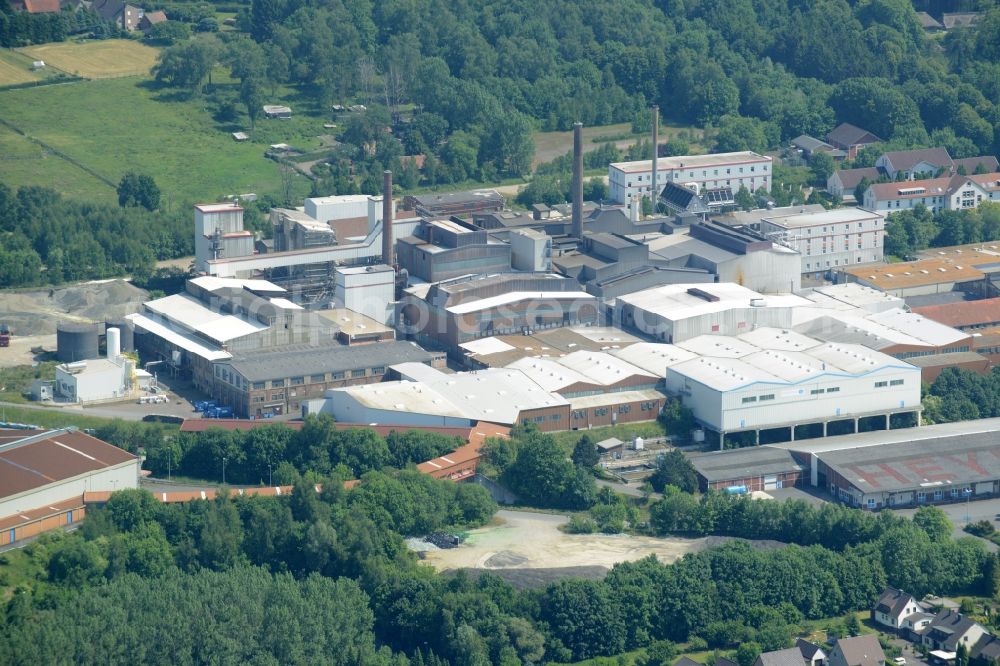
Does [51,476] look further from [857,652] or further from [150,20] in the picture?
[150,20]

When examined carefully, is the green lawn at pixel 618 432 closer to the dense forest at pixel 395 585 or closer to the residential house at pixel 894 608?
the dense forest at pixel 395 585

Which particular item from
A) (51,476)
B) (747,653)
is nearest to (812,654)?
(747,653)

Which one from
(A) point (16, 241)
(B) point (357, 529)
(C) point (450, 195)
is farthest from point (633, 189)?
(B) point (357, 529)

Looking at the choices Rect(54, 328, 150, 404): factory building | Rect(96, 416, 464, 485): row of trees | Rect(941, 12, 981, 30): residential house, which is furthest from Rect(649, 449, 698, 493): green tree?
Rect(941, 12, 981, 30): residential house

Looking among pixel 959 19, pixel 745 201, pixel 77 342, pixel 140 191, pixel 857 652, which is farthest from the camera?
pixel 959 19

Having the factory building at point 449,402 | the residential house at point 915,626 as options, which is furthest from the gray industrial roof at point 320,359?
the residential house at point 915,626

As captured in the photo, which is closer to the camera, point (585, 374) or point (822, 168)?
point (585, 374)

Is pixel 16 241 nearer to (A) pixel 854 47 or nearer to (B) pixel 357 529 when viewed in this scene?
(B) pixel 357 529
